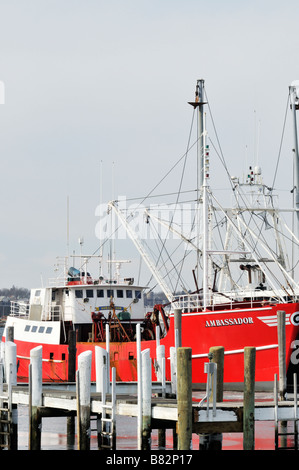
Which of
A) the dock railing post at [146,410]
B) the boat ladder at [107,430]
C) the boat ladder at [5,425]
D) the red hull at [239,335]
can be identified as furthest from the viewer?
the red hull at [239,335]

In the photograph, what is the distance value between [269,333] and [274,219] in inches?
281

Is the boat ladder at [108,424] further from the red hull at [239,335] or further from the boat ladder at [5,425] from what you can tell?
the red hull at [239,335]

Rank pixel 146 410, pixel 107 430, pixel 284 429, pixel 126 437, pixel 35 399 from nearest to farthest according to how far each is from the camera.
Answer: pixel 146 410, pixel 107 430, pixel 35 399, pixel 126 437, pixel 284 429

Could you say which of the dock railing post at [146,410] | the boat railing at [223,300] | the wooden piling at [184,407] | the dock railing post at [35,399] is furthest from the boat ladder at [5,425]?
the boat railing at [223,300]

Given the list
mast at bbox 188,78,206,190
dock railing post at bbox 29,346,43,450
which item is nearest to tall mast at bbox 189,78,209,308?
mast at bbox 188,78,206,190

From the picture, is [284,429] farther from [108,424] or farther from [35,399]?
[35,399]

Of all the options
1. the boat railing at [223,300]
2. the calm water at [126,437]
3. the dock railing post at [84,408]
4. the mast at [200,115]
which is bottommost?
the calm water at [126,437]

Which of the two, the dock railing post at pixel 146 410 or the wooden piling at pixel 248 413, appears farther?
the dock railing post at pixel 146 410

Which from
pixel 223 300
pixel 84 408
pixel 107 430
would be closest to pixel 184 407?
Answer: pixel 107 430


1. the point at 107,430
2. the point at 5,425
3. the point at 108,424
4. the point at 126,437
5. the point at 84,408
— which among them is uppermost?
the point at 84,408

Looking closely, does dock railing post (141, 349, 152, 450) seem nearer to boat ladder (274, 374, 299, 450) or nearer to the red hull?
boat ladder (274, 374, 299, 450)

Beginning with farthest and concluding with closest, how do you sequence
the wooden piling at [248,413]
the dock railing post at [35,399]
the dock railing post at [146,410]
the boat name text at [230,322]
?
1. the boat name text at [230,322]
2. the dock railing post at [35,399]
3. the dock railing post at [146,410]
4. the wooden piling at [248,413]
